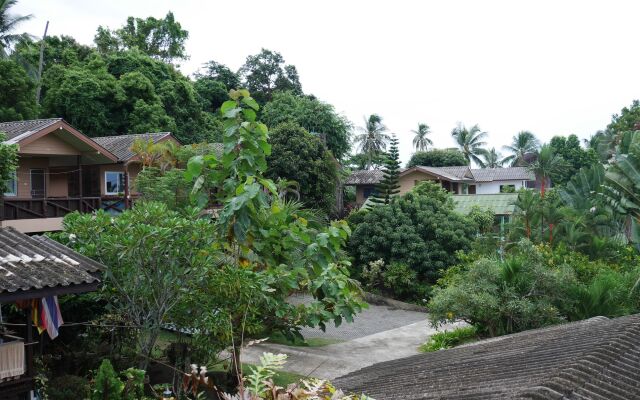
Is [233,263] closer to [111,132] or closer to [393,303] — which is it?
[393,303]

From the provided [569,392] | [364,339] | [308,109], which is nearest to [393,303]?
[364,339]

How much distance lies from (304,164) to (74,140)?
32.1 ft

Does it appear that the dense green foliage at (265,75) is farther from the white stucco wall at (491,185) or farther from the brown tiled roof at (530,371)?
the brown tiled roof at (530,371)

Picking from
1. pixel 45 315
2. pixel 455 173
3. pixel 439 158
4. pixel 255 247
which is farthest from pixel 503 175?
pixel 45 315

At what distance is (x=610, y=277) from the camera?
599 inches

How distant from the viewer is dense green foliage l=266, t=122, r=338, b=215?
27.1 m

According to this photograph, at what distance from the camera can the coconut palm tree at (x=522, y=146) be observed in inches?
2559

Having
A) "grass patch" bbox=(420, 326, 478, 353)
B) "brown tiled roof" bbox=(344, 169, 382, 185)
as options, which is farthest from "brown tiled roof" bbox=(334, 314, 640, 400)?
"brown tiled roof" bbox=(344, 169, 382, 185)

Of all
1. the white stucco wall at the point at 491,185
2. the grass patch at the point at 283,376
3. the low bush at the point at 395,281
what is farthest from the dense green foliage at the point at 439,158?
the grass patch at the point at 283,376

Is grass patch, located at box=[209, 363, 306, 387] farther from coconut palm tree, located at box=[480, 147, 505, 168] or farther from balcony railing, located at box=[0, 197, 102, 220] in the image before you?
coconut palm tree, located at box=[480, 147, 505, 168]

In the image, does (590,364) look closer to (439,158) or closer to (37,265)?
(37,265)

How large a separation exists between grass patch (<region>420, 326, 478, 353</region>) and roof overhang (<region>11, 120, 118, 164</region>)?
41.2ft

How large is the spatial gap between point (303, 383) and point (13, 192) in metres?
20.0

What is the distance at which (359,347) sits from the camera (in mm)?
18203
